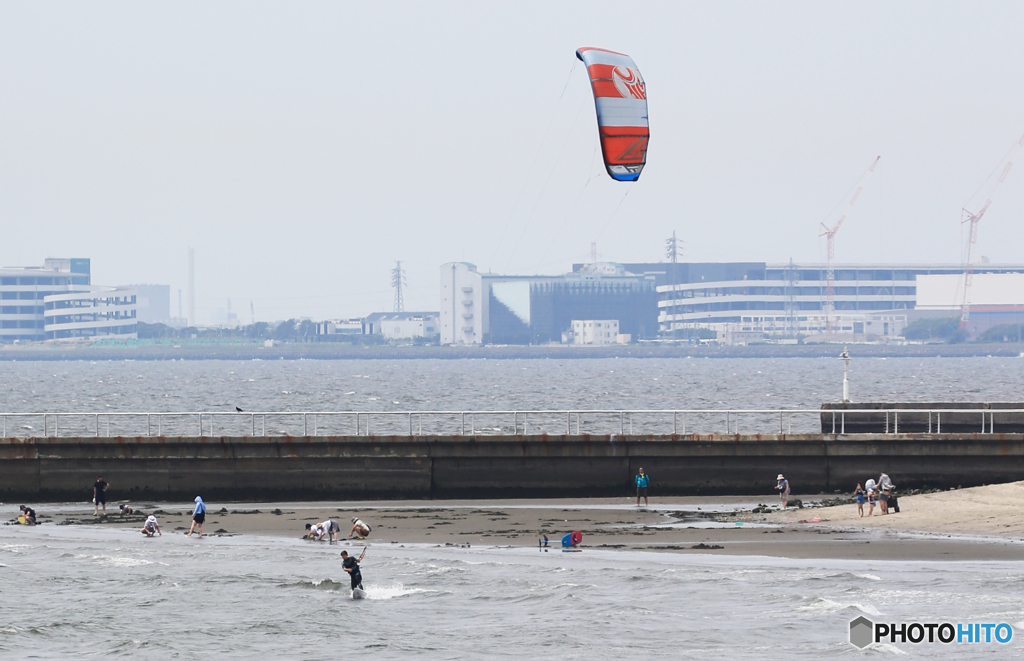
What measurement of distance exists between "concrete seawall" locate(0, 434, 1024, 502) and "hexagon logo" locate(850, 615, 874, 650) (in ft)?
41.0

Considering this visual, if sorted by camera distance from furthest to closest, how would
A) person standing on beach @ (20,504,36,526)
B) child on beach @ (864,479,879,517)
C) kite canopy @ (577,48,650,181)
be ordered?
kite canopy @ (577,48,650,181), person standing on beach @ (20,504,36,526), child on beach @ (864,479,879,517)

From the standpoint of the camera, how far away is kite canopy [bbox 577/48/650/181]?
41.2 metres

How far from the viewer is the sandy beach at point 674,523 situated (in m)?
27.4

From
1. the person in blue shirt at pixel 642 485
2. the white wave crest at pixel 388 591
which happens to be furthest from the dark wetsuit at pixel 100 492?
the person in blue shirt at pixel 642 485

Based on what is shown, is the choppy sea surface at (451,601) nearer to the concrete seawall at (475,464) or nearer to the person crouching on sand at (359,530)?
the person crouching on sand at (359,530)

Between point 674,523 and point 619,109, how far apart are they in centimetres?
1588

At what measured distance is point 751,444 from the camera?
3431cm

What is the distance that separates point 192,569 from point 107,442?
8.95m

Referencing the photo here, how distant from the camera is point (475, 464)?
34781 mm

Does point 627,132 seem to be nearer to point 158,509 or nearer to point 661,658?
point 158,509

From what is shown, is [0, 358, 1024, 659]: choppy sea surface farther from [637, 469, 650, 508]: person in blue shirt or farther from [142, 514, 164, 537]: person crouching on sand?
[637, 469, 650, 508]: person in blue shirt

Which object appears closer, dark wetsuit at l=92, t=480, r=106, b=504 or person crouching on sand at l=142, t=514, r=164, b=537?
person crouching on sand at l=142, t=514, r=164, b=537

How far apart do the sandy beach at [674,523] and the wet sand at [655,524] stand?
0.02 metres

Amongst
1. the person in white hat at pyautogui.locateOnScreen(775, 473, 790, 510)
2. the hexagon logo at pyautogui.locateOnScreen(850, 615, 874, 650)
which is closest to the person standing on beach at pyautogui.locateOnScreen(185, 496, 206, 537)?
the person in white hat at pyautogui.locateOnScreen(775, 473, 790, 510)
